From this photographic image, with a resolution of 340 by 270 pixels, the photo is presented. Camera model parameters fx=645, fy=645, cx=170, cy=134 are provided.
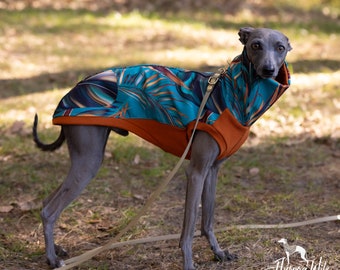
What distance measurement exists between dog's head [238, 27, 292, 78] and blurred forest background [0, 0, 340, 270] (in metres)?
1.30

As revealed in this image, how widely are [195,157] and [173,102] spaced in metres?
0.36

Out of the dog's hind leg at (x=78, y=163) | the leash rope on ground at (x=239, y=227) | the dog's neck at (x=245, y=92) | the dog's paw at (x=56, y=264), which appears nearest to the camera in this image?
the dog's neck at (x=245, y=92)

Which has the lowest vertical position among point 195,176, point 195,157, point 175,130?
point 195,176

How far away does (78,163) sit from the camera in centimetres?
409

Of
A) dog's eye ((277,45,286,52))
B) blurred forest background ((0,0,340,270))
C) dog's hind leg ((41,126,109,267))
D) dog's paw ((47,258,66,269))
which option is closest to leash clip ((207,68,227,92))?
dog's eye ((277,45,286,52))

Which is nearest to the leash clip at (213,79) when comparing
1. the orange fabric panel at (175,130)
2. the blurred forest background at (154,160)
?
the orange fabric panel at (175,130)

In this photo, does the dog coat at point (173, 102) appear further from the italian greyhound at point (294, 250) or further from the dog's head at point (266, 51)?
the italian greyhound at point (294, 250)

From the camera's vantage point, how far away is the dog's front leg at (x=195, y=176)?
3893 mm

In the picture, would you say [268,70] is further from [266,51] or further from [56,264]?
[56,264]

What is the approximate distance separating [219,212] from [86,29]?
737 cm

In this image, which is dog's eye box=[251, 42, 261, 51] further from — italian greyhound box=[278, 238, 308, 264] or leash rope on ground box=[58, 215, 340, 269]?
leash rope on ground box=[58, 215, 340, 269]

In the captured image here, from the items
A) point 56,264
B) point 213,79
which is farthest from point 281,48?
point 56,264

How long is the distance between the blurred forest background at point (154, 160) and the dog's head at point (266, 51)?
130 cm

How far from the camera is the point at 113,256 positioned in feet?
14.5
